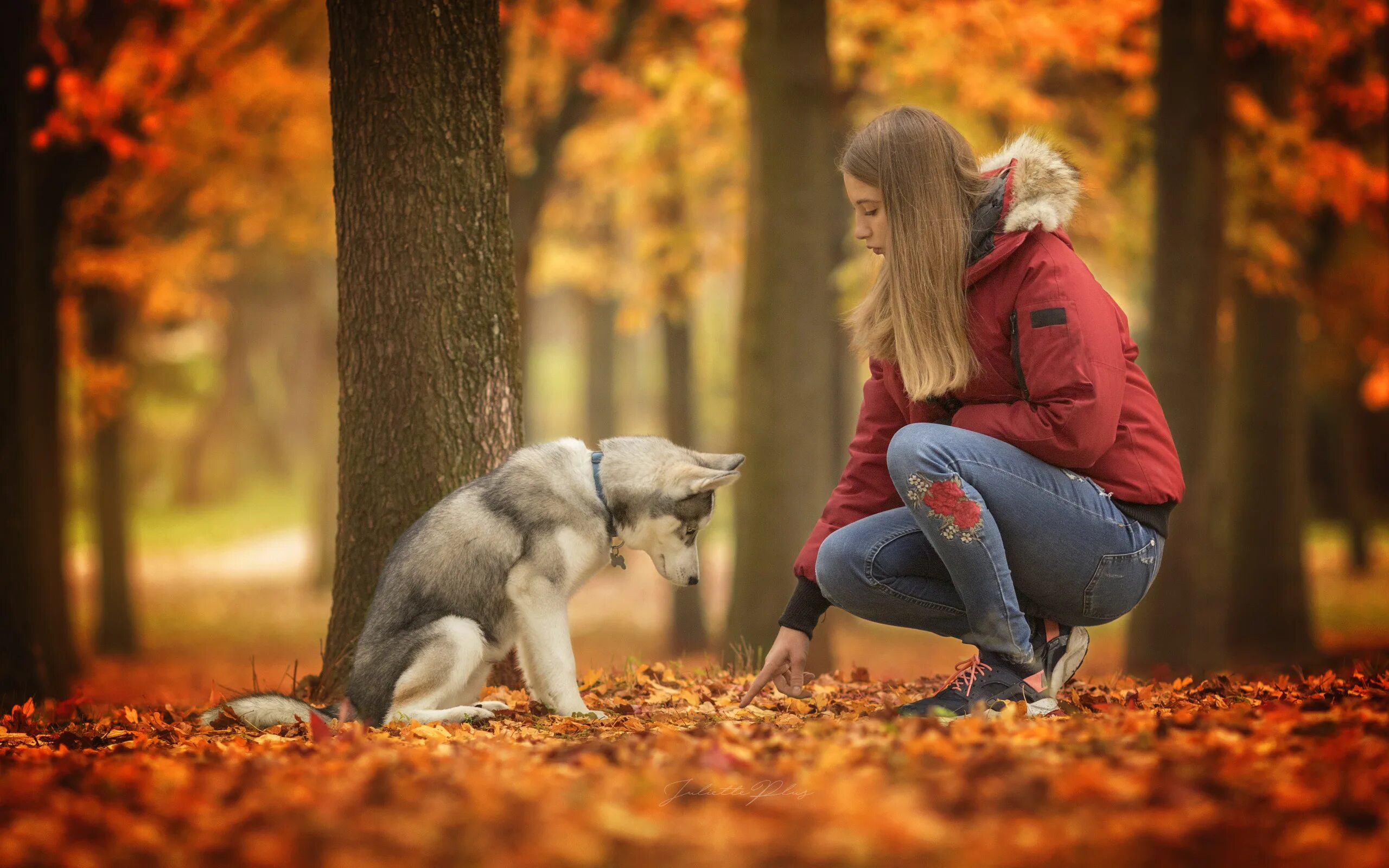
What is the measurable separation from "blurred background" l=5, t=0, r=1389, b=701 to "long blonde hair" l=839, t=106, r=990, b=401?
306 centimetres

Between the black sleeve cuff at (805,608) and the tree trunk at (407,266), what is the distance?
6.01 ft

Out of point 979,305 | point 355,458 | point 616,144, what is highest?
point 616,144

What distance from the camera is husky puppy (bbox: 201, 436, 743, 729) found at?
4.45 metres

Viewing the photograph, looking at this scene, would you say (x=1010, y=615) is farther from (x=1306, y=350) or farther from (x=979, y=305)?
(x=1306, y=350)

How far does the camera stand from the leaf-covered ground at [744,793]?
2.34 m

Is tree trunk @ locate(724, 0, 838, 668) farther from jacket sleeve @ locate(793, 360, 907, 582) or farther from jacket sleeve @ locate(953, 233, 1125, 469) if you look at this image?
jacket sleeve @ locate(953, 233, 1125, 469)

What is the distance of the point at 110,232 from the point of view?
13312 mm

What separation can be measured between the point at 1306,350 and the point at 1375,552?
4.71m

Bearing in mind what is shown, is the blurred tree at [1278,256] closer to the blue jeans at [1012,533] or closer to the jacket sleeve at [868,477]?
the jacket sleeve at [868,477]

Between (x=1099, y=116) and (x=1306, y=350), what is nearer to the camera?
(x=1099, y=116)

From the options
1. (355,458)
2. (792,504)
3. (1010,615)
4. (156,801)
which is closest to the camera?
(156,801)

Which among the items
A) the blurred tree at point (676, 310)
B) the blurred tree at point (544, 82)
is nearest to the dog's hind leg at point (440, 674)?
the blurred tree at point (544, 82)

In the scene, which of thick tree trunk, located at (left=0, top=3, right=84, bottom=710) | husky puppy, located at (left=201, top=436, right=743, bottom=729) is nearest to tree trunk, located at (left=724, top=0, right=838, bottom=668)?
husky puppy, located at (left=201, top=436, right=743, bottom=729)

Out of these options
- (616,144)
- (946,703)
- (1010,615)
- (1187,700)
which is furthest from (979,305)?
(616,144)
